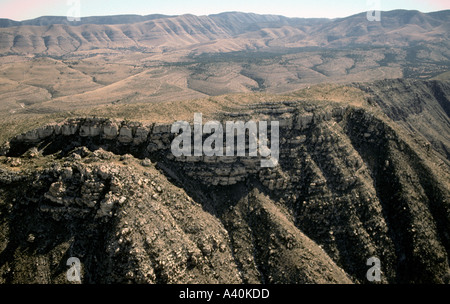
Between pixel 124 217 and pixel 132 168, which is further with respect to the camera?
pixel 132 168

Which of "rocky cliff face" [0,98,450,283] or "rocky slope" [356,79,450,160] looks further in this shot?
"rocky slope" [356,79,450,160]

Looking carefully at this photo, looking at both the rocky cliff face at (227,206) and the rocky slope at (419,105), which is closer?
the rocky cliff face at (227,206)

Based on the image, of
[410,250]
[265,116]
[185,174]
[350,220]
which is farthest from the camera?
[265,116]

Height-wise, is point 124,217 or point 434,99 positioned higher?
point 434,99

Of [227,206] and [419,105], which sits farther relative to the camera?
[419,105]

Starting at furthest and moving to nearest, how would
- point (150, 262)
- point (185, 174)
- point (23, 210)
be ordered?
point (185, 174) → point (23, 210) → point (150, 262)

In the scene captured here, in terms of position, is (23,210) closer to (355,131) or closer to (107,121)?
(107,121)

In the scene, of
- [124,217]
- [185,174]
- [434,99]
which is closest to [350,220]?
[185,174]

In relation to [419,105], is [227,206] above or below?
below
